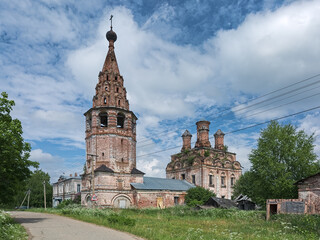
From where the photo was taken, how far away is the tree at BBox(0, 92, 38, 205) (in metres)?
15.4

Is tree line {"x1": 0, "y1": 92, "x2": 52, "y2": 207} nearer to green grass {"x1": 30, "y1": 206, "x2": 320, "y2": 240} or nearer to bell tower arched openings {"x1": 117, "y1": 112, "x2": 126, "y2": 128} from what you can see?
green grass {"x1": 30, "y1": 206, "x2": 320, "y2": 240}

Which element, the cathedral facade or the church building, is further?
the cathedral facade

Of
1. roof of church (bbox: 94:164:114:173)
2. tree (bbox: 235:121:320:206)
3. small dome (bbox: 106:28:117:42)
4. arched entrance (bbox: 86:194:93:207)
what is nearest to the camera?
tree (bbox: 235:121:320:206)

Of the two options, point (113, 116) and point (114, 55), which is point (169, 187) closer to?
point (113, 116)

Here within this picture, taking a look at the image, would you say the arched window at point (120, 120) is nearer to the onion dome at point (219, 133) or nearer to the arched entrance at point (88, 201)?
the arched entrance at point (88, 201)

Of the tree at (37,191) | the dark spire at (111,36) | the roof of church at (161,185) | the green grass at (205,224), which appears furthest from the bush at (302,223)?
the tree at (37,191)

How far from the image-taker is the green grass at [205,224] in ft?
40.5

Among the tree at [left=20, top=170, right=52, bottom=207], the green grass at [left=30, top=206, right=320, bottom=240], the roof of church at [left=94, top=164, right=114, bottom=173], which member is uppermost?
the roof of church at [left=94, top=164, right=114, bottom=173]

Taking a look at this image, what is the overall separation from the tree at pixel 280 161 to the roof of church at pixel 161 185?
1130 cm

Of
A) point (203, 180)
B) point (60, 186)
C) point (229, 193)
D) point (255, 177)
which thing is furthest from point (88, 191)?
point (60, 186)

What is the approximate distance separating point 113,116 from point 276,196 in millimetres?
19278

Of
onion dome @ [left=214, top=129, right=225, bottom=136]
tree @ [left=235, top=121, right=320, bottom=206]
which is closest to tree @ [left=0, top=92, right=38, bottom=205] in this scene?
tree @ [left=235, top=121, right=320, bottom=206]

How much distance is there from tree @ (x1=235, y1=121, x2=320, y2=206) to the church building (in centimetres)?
1211

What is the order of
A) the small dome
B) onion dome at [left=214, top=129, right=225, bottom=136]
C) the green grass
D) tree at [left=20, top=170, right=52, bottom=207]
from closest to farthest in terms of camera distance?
the green grass < the small dome < onion dome at [left=214, top=129, right=225, bottom=136] < tree at [left=20, top=170, right=52, bottom=207]
